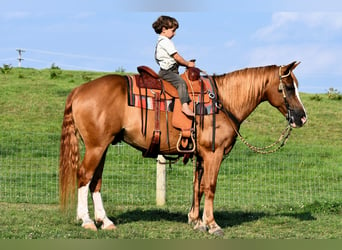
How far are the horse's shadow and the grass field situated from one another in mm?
15

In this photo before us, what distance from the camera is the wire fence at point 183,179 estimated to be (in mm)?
10312

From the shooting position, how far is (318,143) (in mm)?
18594

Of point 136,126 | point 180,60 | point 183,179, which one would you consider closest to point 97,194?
point 136,126

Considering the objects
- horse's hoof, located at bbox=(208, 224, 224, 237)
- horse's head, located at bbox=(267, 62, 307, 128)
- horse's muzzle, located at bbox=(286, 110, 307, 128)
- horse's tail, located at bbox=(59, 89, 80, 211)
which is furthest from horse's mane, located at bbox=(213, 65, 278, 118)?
horse's tail, located at bbox=(59, 89, 80, 211)

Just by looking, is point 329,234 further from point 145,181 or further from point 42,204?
point 145,181

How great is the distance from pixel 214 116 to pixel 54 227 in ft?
8.11

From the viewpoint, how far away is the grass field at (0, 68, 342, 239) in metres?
6.99

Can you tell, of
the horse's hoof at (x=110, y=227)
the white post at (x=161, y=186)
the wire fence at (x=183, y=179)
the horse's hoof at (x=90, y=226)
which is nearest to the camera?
the horse's hoof at (x=90, y=226)

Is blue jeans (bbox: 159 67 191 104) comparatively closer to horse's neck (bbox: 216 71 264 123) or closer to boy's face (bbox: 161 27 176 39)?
boy's face (bbox: 161 27 176 39)

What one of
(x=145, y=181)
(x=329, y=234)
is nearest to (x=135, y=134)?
(x=329, y=234)

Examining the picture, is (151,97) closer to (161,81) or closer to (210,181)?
(161,81)

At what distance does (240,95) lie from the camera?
23.6 ft

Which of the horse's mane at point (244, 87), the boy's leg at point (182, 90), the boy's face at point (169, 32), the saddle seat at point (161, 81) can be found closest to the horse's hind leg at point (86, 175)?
the saddle seat at point (161, 81)

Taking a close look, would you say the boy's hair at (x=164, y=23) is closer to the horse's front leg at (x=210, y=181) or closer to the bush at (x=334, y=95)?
the horse's front leg at (x=210, y=181)
